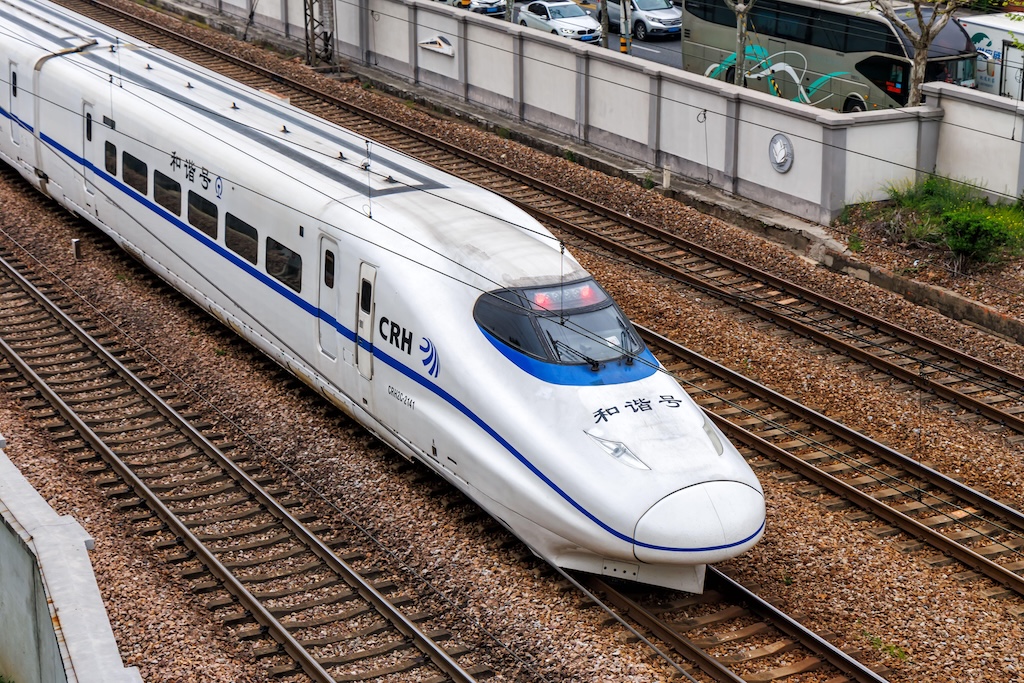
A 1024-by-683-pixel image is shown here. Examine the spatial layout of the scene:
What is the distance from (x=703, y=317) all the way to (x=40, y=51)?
12154 millimetres

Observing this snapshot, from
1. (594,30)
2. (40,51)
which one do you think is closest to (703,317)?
(40,51)

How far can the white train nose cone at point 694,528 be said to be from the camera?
11.2 metres

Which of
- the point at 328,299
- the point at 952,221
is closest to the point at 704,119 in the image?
the point at 952,221

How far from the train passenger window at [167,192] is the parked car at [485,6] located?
24.2 metres

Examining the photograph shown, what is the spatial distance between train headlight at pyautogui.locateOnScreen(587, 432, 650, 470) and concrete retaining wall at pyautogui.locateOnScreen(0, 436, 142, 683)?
4.49m

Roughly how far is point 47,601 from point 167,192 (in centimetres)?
935

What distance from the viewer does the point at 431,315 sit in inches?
518

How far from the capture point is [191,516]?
45.9 feet

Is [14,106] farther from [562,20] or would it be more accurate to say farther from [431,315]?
[562,20]

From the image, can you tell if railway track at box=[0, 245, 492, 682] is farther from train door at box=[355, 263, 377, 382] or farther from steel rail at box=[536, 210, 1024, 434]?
steel rail at box=[536, 210, 1024, 434]

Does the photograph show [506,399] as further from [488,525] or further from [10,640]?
[10,640]

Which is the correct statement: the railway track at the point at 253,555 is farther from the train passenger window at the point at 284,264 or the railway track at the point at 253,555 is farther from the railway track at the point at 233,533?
the train passenger window at the point at 284,264

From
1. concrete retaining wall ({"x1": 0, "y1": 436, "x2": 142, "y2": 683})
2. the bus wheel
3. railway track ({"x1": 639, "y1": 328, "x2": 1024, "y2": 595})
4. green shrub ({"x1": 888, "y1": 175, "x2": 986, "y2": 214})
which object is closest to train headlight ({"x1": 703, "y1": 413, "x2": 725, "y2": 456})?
railway track ({"x1": 639, "y1": 328, "x2": 1024, "y2": 595})

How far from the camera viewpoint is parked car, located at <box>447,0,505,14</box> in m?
41.5
